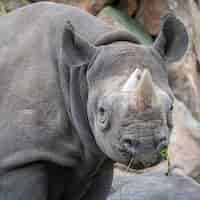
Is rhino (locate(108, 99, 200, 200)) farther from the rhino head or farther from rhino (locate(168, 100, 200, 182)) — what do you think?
the rhino head

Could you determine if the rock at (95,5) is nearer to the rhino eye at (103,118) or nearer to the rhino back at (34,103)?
the rhino back at (34,103)

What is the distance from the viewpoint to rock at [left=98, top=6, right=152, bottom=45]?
1035 centimetres

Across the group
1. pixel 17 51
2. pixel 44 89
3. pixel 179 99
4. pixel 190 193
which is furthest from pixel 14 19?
pixel 179 99

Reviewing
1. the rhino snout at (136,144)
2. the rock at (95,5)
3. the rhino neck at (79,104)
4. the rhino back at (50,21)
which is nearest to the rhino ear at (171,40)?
the rhino back at (50,21)

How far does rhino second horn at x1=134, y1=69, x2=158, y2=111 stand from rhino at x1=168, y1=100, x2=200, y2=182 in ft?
18.7

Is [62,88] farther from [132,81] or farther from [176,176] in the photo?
[176,176]

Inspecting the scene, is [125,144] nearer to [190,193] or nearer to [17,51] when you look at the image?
[17,51]

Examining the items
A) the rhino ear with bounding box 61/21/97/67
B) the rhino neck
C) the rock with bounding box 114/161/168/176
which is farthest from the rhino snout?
the rock with bounding box 114/161/168/176

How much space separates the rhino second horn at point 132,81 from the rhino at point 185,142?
5598 mm

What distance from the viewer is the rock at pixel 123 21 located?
10.4 metres

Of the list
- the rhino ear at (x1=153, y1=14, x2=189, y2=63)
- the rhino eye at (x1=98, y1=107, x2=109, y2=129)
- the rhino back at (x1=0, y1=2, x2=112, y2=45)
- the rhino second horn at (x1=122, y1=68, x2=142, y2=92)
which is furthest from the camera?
the rhino back at (x1=0, y1=2, x2=112, y2=45)

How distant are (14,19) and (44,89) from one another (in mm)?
678

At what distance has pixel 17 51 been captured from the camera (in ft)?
17.9

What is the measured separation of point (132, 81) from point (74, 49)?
0.69m
